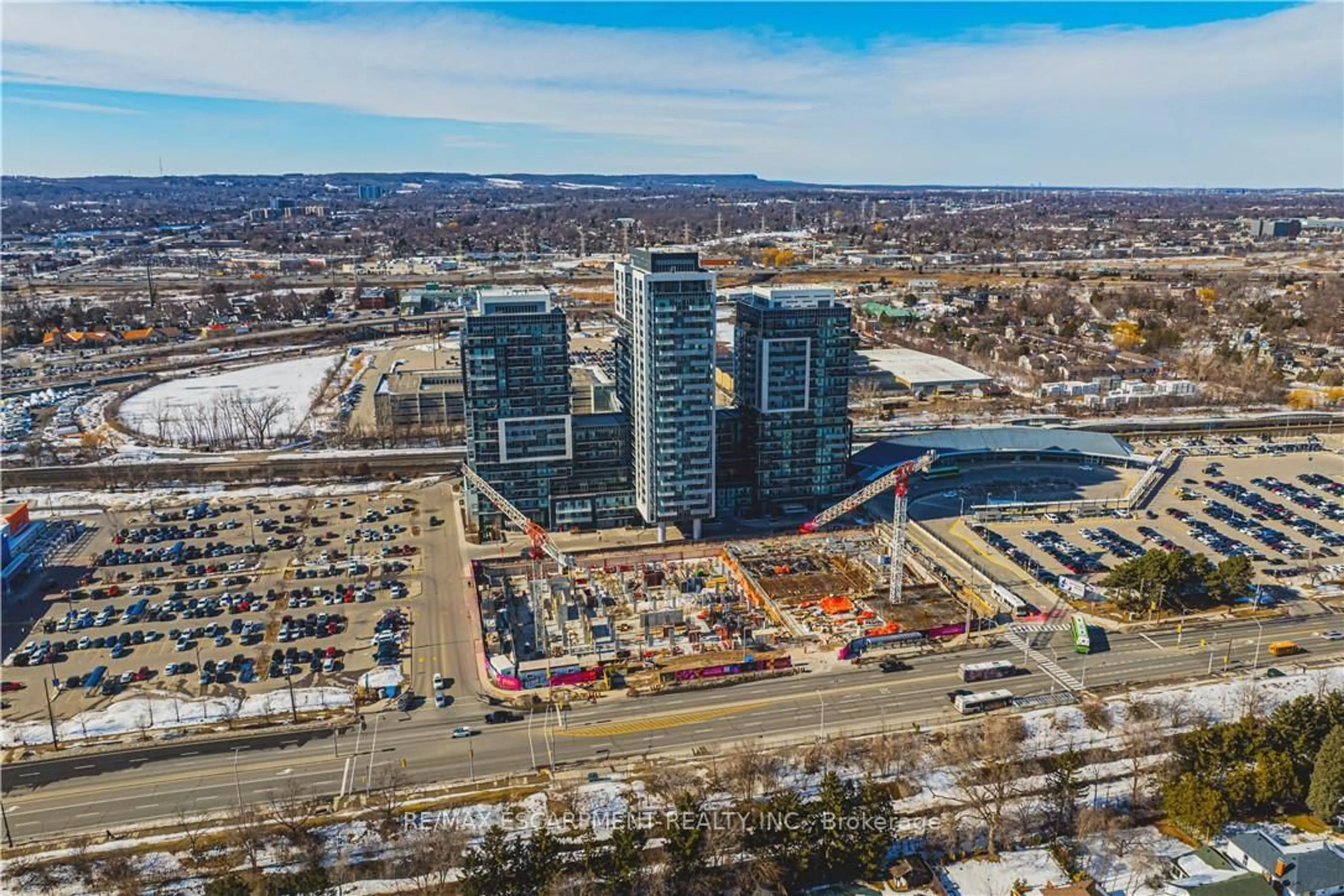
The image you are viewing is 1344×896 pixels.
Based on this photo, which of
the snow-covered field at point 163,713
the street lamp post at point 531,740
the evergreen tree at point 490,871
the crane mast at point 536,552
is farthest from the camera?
the crane mast at point 536,552

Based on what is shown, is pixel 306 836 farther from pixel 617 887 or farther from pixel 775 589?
pixel 775 589

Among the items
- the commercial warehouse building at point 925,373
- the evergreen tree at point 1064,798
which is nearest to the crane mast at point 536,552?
the evergreen tree at point 1064,798

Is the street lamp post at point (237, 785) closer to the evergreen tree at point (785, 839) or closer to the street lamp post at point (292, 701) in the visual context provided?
the street lamp post at point (292, 701)

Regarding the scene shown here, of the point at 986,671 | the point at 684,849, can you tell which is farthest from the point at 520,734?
the point at 986,671

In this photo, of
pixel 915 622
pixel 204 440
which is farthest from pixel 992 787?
pixel 204 440

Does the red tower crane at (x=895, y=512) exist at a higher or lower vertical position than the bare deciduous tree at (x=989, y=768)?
higher
